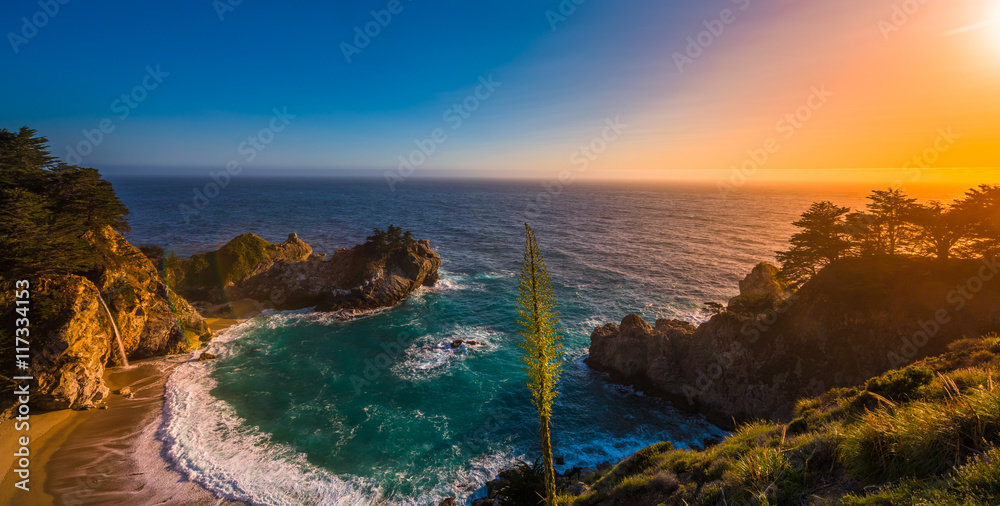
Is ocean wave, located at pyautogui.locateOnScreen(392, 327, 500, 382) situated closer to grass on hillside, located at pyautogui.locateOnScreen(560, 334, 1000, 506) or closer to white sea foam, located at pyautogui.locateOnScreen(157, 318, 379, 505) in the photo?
white sea foam, located at pyautogui.locateOnScreen(157, 318, 379, 505)

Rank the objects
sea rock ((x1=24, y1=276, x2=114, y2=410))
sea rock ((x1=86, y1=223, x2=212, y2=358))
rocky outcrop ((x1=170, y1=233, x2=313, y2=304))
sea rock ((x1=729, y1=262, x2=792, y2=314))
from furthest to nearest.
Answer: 1. rocky outcrop ((x1=170, y1=233, x2=313, y2=304))
2. sea rock ((x1=86, y1=223, x2=212, y2=358))
3. sea rock ((x1=729, y1=262, x2=792, y2=314))
4. sea rock ((x1=24, y1=276, x2=114, y2=410))

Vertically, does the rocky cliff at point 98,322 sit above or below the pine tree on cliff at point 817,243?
below

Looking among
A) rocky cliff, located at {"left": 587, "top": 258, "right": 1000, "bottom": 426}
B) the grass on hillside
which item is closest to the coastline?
the grass on hillside

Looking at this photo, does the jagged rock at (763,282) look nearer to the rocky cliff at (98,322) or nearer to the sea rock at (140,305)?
the rocky cliff at (98,322)

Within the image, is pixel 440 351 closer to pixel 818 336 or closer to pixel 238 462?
pixel 238 462

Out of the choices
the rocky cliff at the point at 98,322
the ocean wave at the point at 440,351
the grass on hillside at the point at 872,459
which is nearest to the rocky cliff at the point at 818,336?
the grass on hillside at the point at 872,459
